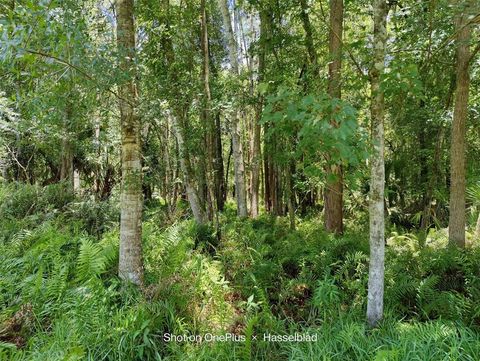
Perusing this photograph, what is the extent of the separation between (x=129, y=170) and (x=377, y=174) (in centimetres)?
254

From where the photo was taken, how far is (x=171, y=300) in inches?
130

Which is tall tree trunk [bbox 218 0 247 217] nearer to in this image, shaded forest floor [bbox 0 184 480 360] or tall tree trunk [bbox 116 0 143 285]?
shaded forest floor [bbox 0 184 480 360]

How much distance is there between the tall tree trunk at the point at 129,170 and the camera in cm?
324

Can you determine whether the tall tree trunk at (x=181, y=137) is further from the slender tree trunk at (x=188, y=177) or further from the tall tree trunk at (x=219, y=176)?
the tall tree trunk at (x=219, y=176)

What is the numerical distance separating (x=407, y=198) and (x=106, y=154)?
32.6 ft

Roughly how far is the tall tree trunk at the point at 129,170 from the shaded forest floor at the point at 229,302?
0.95 ft

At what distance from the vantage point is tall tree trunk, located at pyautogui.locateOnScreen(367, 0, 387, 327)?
2.64 meters

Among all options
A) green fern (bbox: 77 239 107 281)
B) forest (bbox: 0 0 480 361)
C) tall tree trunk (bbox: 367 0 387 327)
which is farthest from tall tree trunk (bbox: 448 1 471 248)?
green fern (bbox: 77 239 107 281)

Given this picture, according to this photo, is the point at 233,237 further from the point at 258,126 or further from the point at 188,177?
the point at 258,126

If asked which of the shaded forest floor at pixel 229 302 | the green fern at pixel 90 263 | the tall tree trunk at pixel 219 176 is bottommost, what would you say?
the shaded forest floor at pixel 229 302

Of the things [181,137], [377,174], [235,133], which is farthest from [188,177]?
[377,174]

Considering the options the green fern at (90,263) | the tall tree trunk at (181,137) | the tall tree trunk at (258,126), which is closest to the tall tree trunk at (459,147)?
the tall tree trunk at (258,126)

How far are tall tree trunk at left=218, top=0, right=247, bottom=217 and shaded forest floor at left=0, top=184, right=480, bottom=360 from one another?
8.55 feet

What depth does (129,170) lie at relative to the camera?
131 inches
